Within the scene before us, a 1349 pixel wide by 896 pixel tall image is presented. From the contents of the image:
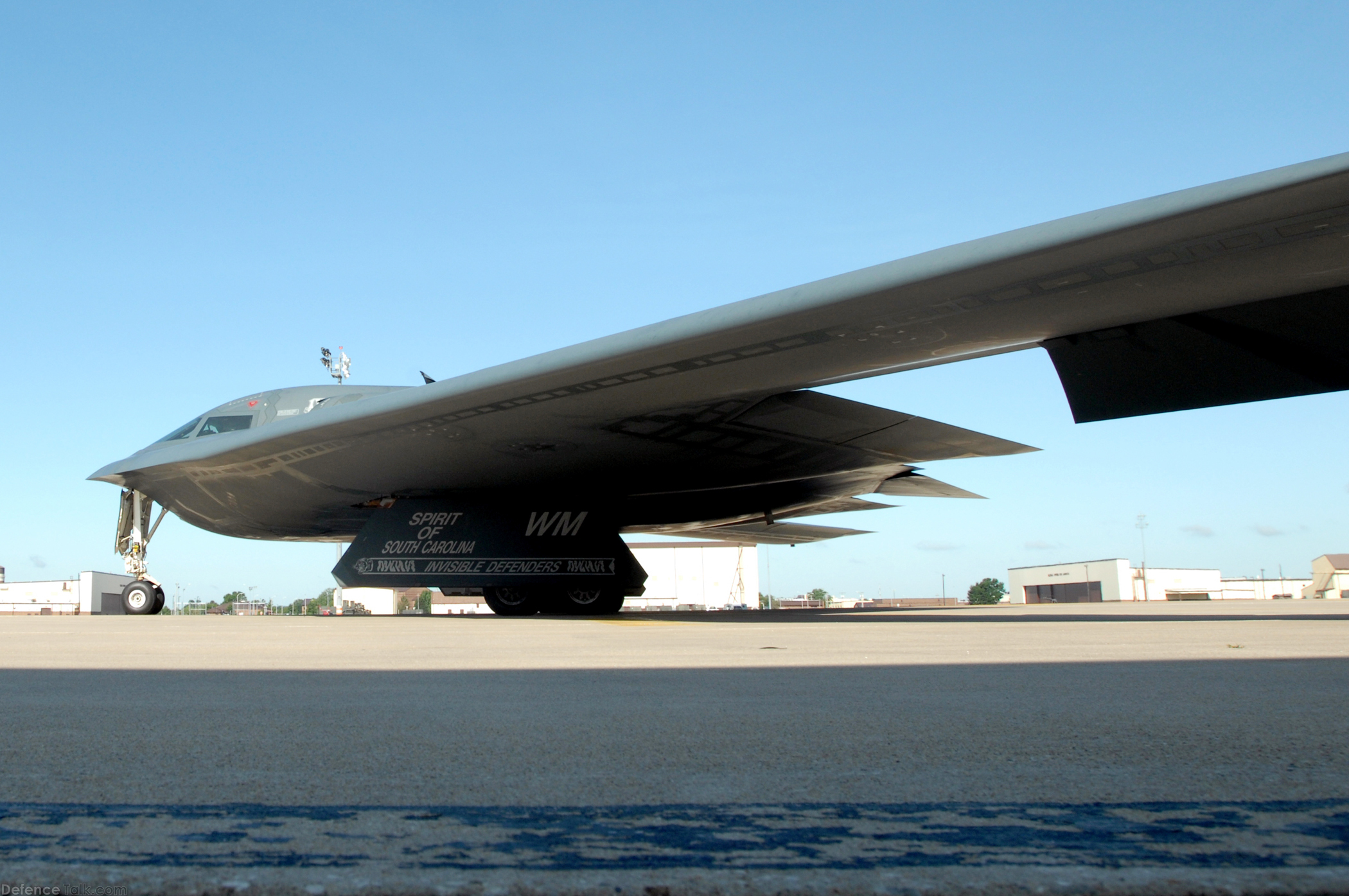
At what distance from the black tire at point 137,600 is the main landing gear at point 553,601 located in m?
6.29

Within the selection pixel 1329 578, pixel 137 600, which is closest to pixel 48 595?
pixel 137 600

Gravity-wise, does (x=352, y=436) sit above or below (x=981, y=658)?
above

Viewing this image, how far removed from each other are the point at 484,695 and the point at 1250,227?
6.74 meters

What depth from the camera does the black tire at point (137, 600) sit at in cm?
1659

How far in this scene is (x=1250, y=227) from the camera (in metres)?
6.91

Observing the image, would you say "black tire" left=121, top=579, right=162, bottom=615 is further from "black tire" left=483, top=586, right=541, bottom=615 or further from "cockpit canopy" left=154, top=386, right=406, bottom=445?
"black tire" left=483, top=586, right=541, bottom=615

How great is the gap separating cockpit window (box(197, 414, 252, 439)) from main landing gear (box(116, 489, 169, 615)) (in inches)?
92.0

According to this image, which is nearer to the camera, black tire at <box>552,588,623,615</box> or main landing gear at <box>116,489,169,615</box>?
black tire at <box>552,588,623,615</box>

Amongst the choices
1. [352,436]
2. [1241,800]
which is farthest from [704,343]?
[1241,800]

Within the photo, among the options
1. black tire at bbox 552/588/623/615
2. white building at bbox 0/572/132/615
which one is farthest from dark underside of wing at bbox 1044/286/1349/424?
white building at bbox 0/572/132/615

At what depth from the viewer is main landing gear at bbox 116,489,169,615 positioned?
16875mm

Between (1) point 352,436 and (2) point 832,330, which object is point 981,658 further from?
(1) point 352,436

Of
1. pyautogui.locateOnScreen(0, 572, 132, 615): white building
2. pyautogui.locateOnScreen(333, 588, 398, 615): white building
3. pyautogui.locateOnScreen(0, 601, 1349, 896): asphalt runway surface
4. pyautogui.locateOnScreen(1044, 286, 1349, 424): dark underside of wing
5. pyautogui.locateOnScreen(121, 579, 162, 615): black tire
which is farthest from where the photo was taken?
pyautogui.locateOnScreen(333, 588, 398, 615): white building

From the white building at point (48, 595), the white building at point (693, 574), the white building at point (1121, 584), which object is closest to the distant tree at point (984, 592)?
the white building at point (1121, 584)
